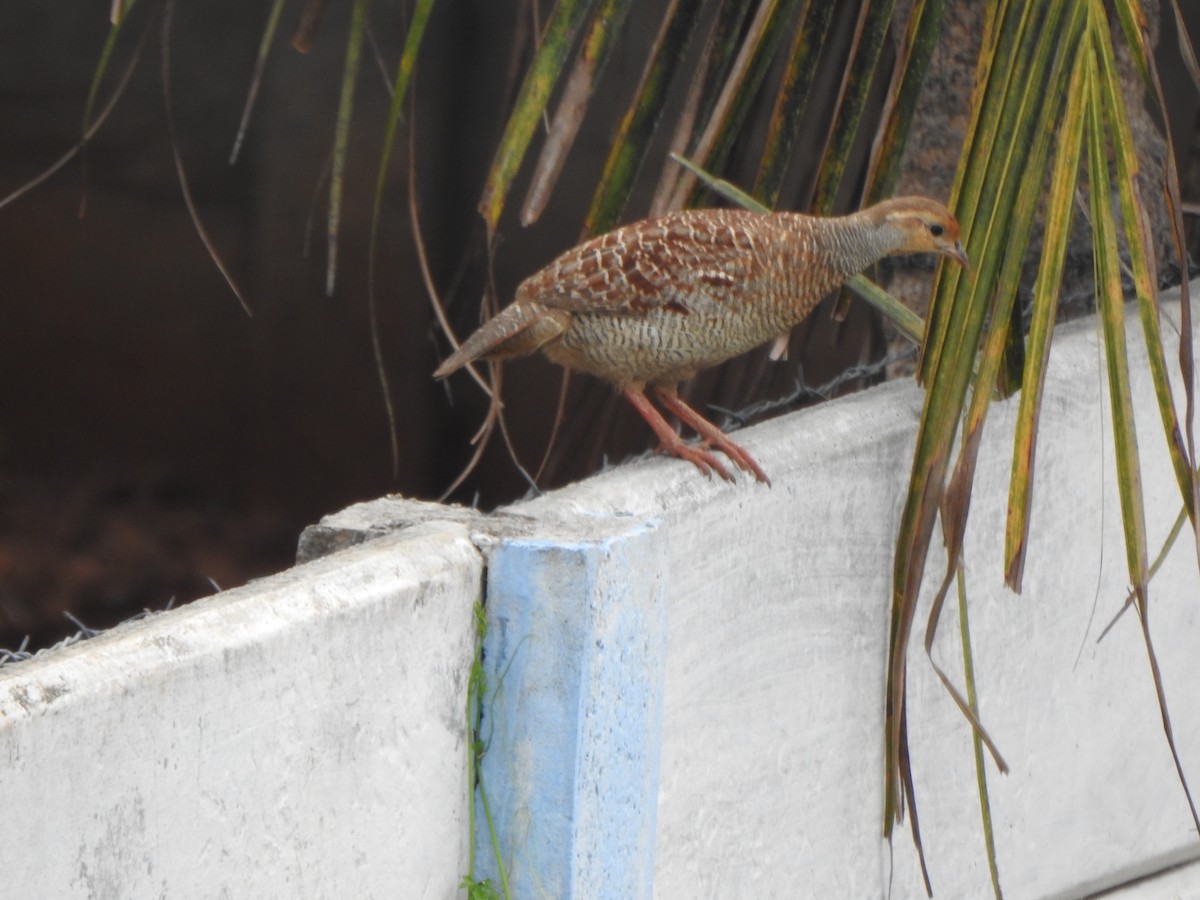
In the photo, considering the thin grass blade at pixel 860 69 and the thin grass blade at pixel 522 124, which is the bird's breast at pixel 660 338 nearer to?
the thin grass blade at pixel 860 69

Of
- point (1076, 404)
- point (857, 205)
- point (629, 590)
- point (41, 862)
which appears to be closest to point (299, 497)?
point (857, 205)

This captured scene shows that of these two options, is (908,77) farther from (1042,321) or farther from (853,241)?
(1042,321)

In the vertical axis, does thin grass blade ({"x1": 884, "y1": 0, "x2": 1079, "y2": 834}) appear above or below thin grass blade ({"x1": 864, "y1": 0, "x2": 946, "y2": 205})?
below

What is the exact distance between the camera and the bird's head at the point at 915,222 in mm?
3422

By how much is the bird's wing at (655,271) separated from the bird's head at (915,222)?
320 mm

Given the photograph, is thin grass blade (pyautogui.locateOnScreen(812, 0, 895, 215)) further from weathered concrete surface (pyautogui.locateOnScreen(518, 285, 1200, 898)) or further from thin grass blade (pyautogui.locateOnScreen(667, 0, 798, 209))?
weathered concrete surface (pyautogui.locateOnScreen(518, 285, 1200, 898))

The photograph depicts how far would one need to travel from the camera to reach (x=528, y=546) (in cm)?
246

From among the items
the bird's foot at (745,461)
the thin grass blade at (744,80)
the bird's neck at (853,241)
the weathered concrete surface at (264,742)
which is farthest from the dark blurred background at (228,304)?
the weathered concrete surface at (264,742)

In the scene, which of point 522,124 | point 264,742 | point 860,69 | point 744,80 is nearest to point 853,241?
point 860,69

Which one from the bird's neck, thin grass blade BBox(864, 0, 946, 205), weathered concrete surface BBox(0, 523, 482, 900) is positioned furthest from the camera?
the bird's neck

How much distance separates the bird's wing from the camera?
336cm

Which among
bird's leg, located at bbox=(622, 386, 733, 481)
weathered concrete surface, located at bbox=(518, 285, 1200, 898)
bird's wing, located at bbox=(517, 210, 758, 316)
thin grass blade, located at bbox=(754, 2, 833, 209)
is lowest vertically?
weathered concrete surface, located at bbox=(518, 285, 1200, 898)

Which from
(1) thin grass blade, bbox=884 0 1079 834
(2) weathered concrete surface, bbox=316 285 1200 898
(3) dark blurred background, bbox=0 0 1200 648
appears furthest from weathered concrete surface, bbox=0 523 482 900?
(3) dark blurred background, bbox=0 0 1200 648

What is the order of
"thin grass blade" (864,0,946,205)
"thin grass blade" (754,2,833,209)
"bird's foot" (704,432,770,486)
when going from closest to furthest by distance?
"bird's foot" (704,432,770,486)
"thin grass blade" (864,0,946,205)
"thin grass blade" (754,2,833,209)
